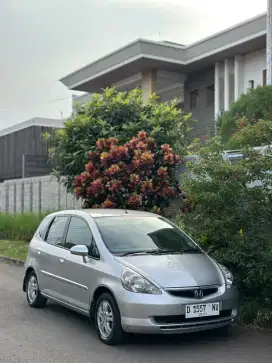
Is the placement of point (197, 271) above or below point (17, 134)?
below

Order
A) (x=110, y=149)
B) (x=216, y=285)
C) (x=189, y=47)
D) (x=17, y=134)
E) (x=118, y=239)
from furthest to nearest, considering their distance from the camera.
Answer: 1. (x=17, y=134)
2. (x=189, y=47)
3. (x=110, y=149)
4. (x=118, y=239)
5. (x=216, y=285)

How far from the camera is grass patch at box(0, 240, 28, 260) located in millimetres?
15125

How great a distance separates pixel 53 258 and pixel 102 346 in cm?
194

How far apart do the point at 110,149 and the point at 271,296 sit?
17.7ft

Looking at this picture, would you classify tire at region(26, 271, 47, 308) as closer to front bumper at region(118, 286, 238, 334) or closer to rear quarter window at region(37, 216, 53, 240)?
rear quarter window at region(37, 216, 53, 240)

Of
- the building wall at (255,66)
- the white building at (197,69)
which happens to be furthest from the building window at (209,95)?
the building wall at (255,66)

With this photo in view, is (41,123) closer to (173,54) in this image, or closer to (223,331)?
(173,54)

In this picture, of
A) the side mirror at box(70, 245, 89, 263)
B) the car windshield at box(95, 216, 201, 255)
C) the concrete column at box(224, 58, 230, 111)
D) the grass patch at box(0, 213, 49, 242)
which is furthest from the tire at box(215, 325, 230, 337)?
the concrete column at box(224, 58, 230, 111)

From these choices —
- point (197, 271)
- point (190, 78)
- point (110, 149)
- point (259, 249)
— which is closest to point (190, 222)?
point (259, 249)

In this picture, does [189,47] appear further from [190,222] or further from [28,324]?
[28,324]

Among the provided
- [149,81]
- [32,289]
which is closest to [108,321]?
[32,289]

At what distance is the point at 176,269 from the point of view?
6344mm

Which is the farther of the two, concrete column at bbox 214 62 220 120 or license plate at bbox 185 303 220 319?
concrete column at bbox 214 62 220 120

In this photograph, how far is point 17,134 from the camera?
35.0 metres
